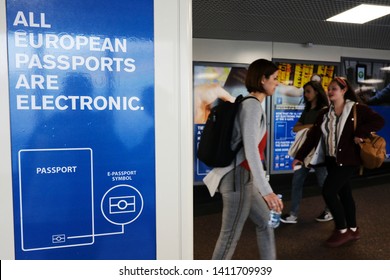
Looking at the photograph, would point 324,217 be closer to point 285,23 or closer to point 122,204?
point 285,23

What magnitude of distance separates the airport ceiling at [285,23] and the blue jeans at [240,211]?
2.28 meters

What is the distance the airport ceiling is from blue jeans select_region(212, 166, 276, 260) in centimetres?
228

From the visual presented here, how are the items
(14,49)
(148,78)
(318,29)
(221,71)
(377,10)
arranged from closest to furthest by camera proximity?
(14,49)
(148,78)
(377,10)
(318,29)
(221,71)

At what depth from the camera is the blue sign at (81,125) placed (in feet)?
3.22

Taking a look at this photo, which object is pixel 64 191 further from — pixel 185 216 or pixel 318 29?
pixel 318 29

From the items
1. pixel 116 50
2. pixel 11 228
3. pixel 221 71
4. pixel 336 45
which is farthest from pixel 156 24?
pixel 336 45

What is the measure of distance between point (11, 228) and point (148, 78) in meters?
0.58

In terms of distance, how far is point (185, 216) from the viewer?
1.14 metres

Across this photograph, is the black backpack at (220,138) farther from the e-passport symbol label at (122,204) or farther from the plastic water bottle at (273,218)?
the e-passport symbol label at (122,204)

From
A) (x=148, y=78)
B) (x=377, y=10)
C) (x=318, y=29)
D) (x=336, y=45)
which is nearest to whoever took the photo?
(x=148, y=78)

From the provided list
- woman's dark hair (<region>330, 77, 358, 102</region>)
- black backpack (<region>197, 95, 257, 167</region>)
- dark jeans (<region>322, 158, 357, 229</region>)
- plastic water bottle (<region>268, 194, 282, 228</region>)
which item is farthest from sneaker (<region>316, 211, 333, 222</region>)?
black backpack (<region>197, 95, 257, 167</region>)

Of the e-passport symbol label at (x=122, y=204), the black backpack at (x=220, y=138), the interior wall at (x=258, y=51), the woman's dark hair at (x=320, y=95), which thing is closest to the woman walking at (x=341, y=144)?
the woman's dark hair at (x=320, y=95)

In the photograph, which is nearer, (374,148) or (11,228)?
(11,228)

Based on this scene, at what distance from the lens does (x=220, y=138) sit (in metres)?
2.06
